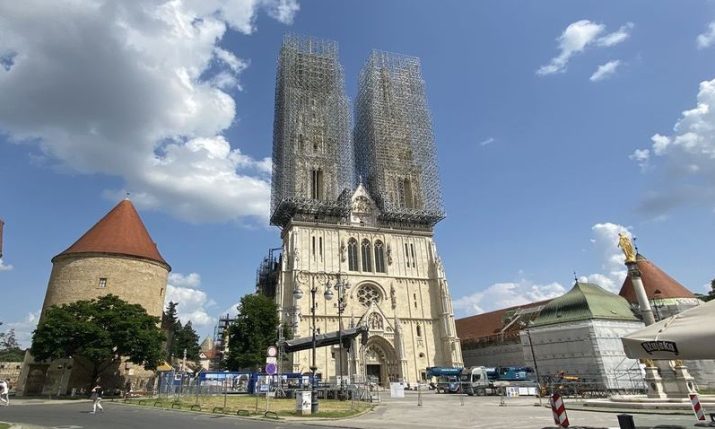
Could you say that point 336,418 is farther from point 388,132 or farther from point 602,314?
point 388,132

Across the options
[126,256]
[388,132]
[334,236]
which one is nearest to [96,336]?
[126,256]

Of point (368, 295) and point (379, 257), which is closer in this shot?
point (368, 295)

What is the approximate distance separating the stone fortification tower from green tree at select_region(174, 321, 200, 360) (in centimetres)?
3384

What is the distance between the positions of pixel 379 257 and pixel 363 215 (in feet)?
Result: 18.0

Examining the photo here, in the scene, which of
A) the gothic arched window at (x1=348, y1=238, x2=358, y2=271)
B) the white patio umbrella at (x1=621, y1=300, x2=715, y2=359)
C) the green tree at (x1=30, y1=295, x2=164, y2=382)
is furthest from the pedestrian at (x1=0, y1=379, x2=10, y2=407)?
the gothic arched window at (x1=348, y1=238, x2=358, y2=271)

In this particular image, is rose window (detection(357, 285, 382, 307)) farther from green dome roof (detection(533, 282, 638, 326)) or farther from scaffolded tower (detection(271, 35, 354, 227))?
green dome roof (detection(533, 282, 638, 326))

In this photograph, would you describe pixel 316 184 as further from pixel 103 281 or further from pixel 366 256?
pixel 103 281

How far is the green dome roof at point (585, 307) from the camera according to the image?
4000 centimetres

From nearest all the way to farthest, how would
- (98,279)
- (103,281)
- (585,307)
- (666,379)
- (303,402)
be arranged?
(303,402)
(666,379)
(98,279)
(103,281)
(585,307)

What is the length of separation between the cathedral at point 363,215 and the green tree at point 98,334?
14384 millimetres

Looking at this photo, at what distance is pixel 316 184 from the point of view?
53125 millimetres

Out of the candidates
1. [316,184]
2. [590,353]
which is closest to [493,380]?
[590,353]

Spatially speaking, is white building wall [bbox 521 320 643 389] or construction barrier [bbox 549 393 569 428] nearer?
construction barrier [bbox 549 393 569 428]

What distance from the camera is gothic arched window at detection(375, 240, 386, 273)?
50828 millimetres
